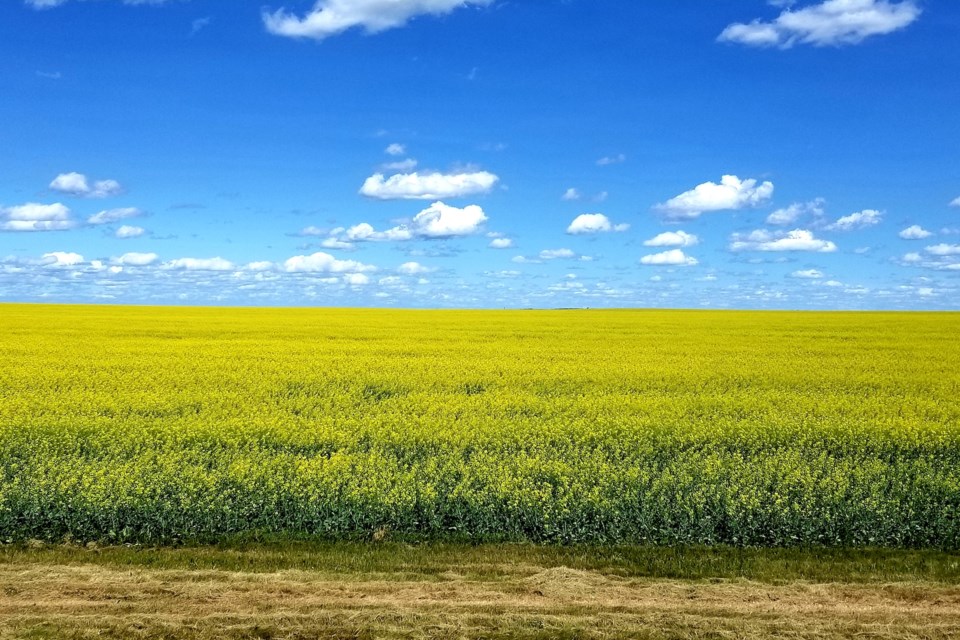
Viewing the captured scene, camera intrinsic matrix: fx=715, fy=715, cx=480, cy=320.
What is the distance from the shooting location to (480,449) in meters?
14.1

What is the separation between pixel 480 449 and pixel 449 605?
19.3ft

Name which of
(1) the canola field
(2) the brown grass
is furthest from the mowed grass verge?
(1) the canola field

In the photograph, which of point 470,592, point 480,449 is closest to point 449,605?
point 470,592

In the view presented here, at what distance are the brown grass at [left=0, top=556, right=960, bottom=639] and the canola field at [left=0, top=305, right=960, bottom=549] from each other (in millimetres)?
1530

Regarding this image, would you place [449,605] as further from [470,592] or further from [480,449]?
[480,449]

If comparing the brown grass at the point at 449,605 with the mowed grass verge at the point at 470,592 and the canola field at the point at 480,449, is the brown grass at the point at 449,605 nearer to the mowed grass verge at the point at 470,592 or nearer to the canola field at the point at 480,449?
the mowed grass verge at the point at 470,592

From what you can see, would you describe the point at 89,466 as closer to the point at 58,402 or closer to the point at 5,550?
the point at 5,550

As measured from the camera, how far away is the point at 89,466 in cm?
1241

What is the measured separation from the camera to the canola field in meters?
10.9

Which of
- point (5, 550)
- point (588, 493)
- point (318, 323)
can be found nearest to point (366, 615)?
point (588, 493)

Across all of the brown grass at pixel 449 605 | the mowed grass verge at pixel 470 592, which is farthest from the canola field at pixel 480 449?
the brown grass at pixel 449 605

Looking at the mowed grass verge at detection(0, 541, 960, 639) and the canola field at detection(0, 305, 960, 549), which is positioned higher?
the canola field at detection(0, 305, 960, 549)

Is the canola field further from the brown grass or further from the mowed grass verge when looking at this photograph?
the brown grass

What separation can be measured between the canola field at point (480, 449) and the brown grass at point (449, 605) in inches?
60.2
